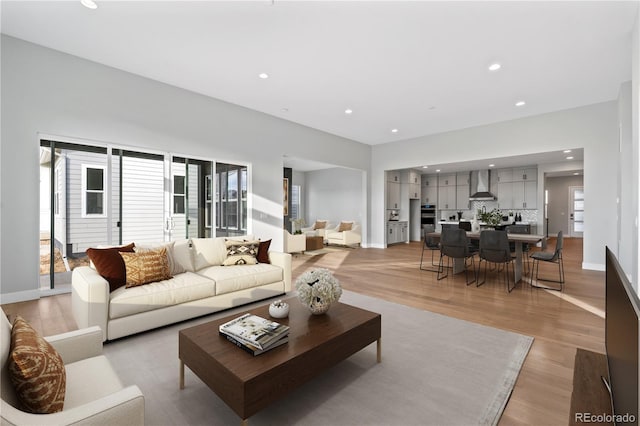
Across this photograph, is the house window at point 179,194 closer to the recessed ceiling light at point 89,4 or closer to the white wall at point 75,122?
the white wall at point 75,122

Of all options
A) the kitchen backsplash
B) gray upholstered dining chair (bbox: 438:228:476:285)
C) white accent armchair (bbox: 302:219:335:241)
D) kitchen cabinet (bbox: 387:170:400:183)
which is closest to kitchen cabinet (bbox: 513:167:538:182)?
the kitchen backsplash

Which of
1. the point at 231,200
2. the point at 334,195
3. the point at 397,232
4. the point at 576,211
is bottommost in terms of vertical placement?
the point at 397,232

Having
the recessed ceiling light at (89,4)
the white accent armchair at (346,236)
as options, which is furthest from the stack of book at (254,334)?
the white accent armchair at (346,236)

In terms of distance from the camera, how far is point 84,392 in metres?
1.28

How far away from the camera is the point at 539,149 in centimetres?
622

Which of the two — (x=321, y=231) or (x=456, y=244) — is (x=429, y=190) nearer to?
(x=321, y=231)

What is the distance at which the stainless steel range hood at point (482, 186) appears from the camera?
31.3 ft

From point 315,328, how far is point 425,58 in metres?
3.72

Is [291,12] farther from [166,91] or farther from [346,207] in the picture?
[346,207]

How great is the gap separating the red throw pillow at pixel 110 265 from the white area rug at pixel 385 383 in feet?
1.83

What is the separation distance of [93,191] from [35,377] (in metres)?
4.14

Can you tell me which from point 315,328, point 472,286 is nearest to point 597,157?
point 472,286

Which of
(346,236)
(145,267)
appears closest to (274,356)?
(145,267)

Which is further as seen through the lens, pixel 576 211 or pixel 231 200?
pixel 576 211
